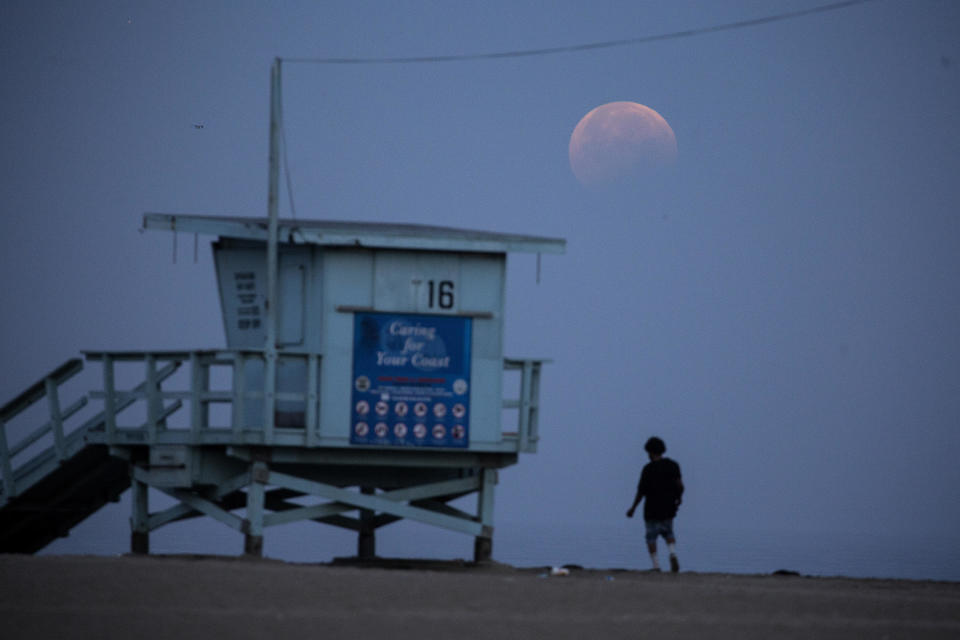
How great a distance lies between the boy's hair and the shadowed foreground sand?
415 cm

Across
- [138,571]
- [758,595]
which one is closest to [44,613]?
[138,571]

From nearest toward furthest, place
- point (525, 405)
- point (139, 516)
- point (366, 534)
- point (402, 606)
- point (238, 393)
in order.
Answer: point (402, 606) → point (238, 393) → point (525, 405) → point (139, 516) → point (366, 534)

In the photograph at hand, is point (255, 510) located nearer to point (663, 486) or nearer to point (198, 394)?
point (198, 394)

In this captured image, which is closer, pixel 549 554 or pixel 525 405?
pixel 525 405

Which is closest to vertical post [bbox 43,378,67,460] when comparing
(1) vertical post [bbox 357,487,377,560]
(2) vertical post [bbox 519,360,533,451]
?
(1) vertical post [bbox 357,487,377,560]

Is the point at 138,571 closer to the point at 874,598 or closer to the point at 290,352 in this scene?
the point at 290,352

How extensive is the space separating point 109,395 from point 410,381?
4.33m

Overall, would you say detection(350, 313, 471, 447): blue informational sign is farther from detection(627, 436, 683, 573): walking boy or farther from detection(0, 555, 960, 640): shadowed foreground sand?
detection(0, 555, 960, 640): shadowed foreground sand

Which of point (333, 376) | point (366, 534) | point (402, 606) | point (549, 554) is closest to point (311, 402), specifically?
point (333, 376)

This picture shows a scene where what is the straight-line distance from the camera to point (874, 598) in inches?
624

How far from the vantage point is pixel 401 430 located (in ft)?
68.7

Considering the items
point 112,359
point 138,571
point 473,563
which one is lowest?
point 473,563

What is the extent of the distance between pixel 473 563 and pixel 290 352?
4.04 metres

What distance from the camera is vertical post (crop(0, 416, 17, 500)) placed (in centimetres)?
2230
